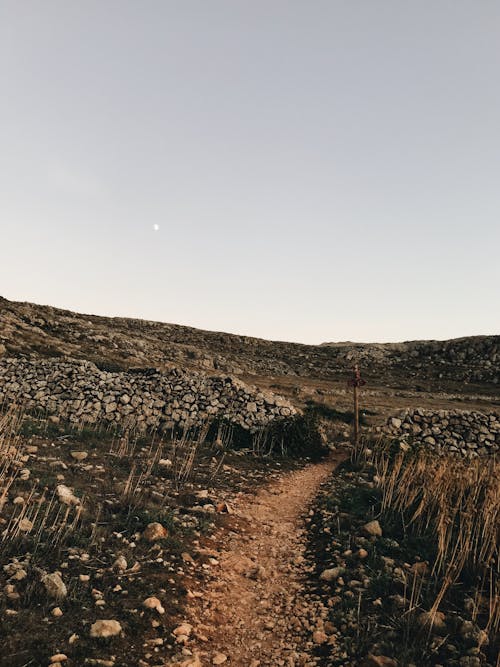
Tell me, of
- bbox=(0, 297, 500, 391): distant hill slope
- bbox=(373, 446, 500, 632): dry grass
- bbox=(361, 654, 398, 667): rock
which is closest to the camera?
bbox=(361, 654, 398, 667): rock

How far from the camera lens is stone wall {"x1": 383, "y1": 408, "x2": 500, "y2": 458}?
20125mm

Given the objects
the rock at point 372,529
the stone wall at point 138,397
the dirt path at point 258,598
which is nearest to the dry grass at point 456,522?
the rock at point 372,529

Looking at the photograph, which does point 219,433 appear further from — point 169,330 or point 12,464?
point 169,330

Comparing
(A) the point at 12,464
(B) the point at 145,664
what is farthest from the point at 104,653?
(A) the point at 12,464

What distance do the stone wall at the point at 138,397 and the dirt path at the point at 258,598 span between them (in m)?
8.37

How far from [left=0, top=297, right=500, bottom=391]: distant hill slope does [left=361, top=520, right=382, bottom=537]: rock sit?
75.8ft

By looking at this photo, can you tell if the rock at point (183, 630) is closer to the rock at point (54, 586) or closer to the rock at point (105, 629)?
the rock at point (105, 629)

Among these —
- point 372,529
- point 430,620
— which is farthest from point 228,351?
point 430,620

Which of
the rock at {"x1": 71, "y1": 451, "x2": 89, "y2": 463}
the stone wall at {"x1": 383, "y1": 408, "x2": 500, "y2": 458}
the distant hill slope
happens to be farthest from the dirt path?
the distant hill slope

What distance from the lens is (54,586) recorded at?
226 inches

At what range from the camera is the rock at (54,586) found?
5689mm

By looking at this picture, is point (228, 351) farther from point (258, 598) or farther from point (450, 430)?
point (258, 598)

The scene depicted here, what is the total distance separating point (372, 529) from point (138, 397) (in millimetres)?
13229

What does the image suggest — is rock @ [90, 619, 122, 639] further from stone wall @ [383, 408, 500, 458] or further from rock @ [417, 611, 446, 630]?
stone wall @ [383, 408, 500, 458]
